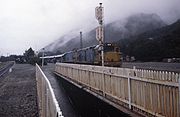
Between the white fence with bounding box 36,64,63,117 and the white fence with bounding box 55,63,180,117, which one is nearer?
the white fence with bounding box 36,64,63,117

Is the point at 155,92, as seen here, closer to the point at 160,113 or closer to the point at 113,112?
the point at 160,113

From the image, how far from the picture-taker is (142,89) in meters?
10.4

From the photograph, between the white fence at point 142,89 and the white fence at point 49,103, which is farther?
the white fence at point 142,89

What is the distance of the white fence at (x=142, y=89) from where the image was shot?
8383mm

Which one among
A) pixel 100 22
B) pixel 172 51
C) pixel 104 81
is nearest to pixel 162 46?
pixel 172 51

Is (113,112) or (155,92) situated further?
(113,112)

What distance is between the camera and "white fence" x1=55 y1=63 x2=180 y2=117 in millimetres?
8383

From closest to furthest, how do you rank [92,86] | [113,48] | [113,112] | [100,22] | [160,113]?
[160,113] < [113,112] < [92,86] < [100,22] < [113,48]

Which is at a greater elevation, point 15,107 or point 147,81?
point 147,81

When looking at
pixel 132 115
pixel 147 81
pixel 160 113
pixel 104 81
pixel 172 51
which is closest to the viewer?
pixel 160 113

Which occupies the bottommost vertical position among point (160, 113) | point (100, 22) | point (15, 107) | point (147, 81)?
point (15, 107)

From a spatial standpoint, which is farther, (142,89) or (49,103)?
(142,89)

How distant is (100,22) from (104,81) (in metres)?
6.17

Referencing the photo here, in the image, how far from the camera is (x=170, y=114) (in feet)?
27.8
